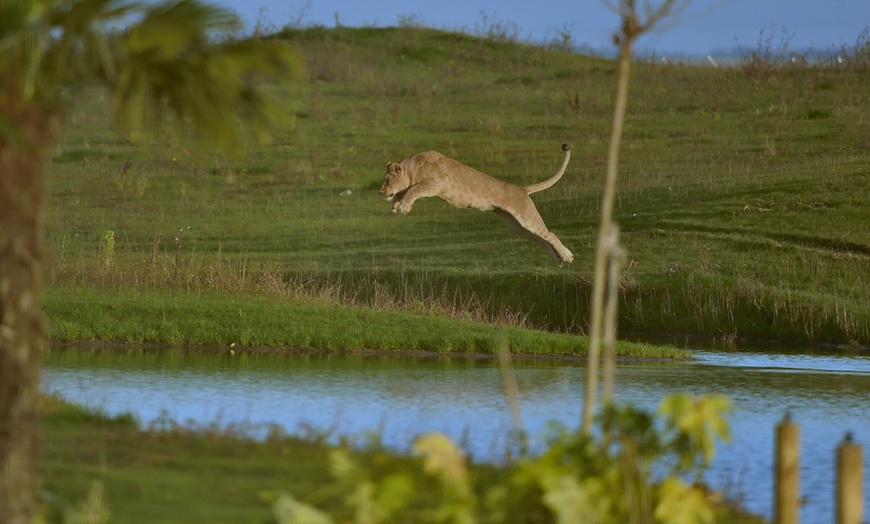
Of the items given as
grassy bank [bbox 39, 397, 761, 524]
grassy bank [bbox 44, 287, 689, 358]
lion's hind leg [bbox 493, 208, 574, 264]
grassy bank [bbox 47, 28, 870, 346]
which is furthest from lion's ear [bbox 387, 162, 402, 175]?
grassy bank [bbox 39, 397, 761, 524]

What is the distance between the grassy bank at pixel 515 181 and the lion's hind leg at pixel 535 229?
1.54 meters

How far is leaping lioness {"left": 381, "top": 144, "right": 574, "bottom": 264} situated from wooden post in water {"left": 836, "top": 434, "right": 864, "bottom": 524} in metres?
15.2

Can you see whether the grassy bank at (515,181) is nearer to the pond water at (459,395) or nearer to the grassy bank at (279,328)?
the grassy bank at (279,328)

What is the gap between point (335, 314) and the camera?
23547 millimetres

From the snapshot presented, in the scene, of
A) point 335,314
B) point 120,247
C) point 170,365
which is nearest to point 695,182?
point 120,247

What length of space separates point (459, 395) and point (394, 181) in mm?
7646

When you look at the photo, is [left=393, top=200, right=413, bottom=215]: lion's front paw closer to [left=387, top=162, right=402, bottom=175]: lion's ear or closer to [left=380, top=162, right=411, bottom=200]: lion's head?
[left=380, top=162, right=411, bottom=200]: lion's head

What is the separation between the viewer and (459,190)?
25125 mm

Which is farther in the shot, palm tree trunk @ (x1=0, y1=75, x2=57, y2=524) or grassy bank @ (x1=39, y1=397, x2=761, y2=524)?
grassy bank @ (x1=39, y1=397, x2=761, y2=524)

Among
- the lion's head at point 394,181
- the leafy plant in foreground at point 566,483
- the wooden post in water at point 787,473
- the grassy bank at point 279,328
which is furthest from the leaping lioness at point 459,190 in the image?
the wooden post in water at point 787,473

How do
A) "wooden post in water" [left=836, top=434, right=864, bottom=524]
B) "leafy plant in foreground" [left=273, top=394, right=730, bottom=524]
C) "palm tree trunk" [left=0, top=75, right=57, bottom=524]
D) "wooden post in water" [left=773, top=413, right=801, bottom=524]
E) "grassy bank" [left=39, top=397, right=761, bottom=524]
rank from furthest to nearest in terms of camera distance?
"wooden post in water" [left=773, top=413, right=801, bottom=524] < "grassy bank" [left=39, top=397, right=761, bottom=524] < "wooden post in water" [left=836, top=434, right=864, bottom=524] < "leafy plant in foreground" [left=273, top=394, right=730, bottom=524] < "palm tree trunk" [left=0, top=75, right=57, bottom=524]

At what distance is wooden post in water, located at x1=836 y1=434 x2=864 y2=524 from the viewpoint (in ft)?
25.8

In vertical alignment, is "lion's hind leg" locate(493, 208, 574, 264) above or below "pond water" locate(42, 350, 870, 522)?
above

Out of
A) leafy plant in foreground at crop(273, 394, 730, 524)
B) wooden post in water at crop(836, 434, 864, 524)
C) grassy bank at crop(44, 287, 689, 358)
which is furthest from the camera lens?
grassy bank at crop(44, 287, 689, 358)
